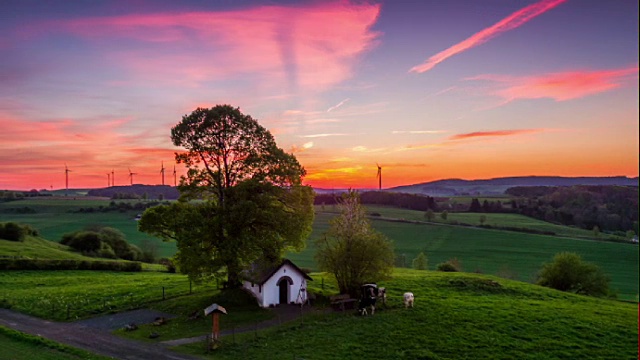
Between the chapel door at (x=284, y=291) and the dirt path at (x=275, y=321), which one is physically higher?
the chapel door at (x=284, y=291)

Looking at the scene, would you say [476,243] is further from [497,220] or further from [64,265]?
[64,265]

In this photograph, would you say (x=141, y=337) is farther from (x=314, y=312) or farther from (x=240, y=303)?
(x=314, y=312)

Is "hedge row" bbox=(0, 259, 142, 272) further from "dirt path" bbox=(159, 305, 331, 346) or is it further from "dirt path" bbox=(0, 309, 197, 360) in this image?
"dirt path" bbox=(159, 305, 331, 346)

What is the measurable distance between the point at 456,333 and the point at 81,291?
1493 inches

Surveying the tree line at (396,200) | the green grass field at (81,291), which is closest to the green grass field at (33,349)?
the green grass field at (81,291)

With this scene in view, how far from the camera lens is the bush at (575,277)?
5950 cm

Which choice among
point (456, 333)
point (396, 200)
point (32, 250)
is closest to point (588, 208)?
point (396, 200)

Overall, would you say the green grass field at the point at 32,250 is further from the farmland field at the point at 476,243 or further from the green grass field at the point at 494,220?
the green grass field at the point at 494,220

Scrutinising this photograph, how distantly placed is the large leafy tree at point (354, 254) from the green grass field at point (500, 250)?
4275 centimetres

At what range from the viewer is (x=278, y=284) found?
130 feet

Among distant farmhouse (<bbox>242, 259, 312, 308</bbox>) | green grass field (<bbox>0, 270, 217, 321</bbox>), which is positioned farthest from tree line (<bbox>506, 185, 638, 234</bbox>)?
green grass field (<bbox>0, 270, 217, 321</bbox>)

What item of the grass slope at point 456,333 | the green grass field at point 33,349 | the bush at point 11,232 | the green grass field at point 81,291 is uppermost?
the bush at point 11,232

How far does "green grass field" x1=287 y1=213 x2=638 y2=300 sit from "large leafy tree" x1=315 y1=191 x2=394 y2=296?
140ft

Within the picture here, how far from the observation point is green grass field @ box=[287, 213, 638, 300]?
8638cm
